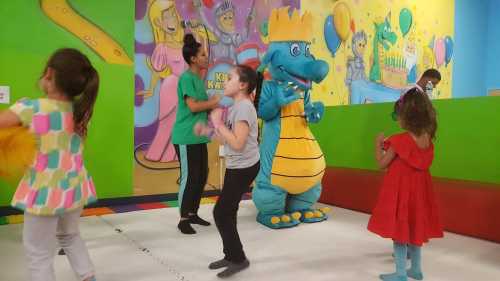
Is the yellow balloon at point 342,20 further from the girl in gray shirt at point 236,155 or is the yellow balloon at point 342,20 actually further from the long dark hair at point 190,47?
the girl in gray shirt at point 236,155

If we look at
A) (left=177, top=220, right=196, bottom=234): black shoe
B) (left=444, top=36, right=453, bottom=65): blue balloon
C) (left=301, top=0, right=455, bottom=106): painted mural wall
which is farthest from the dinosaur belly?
(left=444, top=36, right=453, bottom=65): blue balloon

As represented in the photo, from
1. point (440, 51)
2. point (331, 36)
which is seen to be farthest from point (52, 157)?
point (440, 51)

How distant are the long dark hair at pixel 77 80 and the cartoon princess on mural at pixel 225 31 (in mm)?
2437

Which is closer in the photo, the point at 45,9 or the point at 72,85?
the point at 72,85

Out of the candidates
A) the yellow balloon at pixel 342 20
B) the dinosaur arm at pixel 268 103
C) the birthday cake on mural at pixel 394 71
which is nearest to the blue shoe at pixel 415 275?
the dinosaur arm at pixel 268 103

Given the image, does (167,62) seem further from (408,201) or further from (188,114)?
(408,201)

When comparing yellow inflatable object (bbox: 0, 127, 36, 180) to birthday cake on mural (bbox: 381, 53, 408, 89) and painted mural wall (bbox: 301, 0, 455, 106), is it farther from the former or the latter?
birthday cake on mural (bbox: 381, 53, 408, 89)

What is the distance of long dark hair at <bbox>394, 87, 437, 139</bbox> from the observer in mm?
1879

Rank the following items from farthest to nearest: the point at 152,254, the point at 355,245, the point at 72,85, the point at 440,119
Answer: the point at 440,119, the point at 355,245, the point at 152,254, the point at 72,85

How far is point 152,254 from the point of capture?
7.34ft

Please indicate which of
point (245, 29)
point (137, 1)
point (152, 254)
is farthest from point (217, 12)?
point (152, 254)

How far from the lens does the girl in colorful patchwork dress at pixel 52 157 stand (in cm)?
142

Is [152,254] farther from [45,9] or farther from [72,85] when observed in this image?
[45,9]

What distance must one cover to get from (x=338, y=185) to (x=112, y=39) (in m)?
2.22
